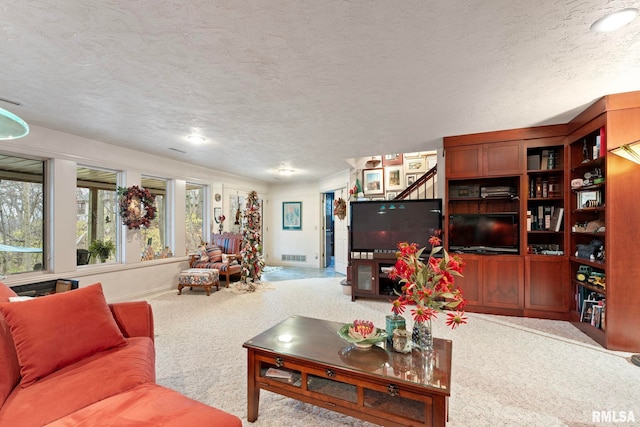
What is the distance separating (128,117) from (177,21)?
2045 mm

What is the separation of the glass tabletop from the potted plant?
12.9 feet

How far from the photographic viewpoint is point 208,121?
3361 mm

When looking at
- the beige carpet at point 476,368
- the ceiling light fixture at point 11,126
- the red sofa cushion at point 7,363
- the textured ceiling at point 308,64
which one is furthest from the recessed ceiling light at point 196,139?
the red sofa cushion at point 7,363

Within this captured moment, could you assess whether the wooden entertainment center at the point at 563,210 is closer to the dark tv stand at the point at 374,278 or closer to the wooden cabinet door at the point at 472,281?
the wooden cabinet door at the point at 472,281

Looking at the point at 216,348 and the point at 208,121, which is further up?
the point at 208,121

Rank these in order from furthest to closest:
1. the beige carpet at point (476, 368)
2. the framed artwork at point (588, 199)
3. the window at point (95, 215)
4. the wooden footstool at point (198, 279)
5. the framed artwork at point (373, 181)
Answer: the framed artwork at point (373, 181) → the wooden footstool at point (198, 279) → the window at point (95, 215) → the framed artwork at point (588, 199) → the beige carpet at point (476, 368)

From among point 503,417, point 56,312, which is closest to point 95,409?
point 56,312

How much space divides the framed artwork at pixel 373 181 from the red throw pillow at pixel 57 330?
198 inches

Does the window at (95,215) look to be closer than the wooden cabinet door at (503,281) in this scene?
No

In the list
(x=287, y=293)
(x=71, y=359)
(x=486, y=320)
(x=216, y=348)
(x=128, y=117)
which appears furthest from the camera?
(x=287, y=293)

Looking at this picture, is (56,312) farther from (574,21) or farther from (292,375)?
(574,21)

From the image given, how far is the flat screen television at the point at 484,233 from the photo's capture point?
12.4 feet

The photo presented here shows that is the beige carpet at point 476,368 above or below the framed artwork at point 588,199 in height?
below

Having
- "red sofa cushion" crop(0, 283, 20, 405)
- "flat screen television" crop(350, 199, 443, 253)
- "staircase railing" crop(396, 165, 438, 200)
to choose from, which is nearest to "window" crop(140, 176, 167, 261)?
"flat screen television" crop(350, 199, 443, 253)
